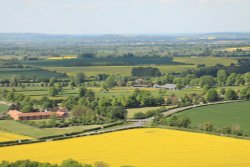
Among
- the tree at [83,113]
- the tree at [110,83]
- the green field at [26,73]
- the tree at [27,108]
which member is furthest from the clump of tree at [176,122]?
the green field at [26,73]

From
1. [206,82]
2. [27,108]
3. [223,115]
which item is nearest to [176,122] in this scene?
[223,115]

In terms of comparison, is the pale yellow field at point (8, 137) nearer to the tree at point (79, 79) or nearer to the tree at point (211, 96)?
the tree at point (211, 96)

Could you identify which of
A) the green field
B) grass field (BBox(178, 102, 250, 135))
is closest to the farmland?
the green field

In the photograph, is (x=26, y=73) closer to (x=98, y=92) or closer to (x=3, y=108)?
(x=98, y=92)

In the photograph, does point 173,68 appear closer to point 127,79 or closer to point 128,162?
point 127,79

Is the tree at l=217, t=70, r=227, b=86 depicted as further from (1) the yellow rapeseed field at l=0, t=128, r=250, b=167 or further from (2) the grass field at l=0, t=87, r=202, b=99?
(1) the yellow rapeseed field at l=0, t=128, r=250, b=167

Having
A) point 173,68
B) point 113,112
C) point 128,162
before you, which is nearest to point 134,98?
point 113,112
